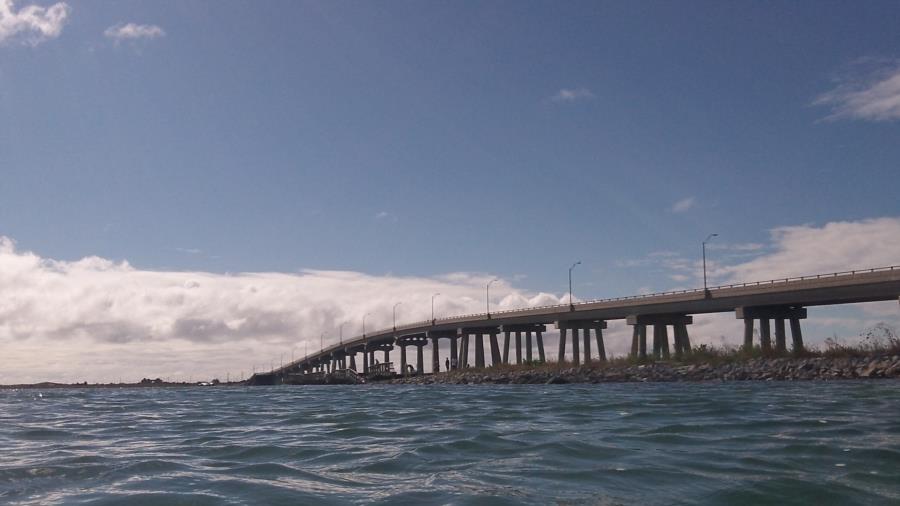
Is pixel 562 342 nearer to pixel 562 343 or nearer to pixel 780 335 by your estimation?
pixel 562 343

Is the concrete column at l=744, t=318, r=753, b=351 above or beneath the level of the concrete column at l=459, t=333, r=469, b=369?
above

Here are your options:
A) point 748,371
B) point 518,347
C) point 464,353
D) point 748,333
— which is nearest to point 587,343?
point 518,347

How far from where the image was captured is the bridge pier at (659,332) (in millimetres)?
87562

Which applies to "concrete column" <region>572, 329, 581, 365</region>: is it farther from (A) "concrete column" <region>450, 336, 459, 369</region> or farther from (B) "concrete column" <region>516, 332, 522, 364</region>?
(A) "concrete column" <region>450, 336, 459, 369</region>

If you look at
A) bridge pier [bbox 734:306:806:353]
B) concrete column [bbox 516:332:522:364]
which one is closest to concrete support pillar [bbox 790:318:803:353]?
bridge pier [bbox 734:306:806:353]

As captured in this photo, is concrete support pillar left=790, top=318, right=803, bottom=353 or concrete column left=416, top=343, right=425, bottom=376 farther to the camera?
concrete column left=416, top=343, right=425, bottom=376

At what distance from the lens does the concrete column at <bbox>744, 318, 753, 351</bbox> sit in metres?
73.2

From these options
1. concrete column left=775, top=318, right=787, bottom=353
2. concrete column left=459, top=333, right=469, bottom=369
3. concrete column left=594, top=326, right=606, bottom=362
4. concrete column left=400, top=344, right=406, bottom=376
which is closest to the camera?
concrete column left=775, top=318, right=787, bottom=353

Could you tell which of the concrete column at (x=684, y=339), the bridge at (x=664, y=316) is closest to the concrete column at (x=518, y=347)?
the bridge at (x=664, y=316)

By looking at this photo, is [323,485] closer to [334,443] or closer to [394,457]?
[394,457]

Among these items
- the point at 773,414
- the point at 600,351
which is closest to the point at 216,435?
the point at 773,414

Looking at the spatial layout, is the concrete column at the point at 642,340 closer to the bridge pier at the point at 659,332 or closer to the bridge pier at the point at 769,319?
the bridge pier at the point at 659,332

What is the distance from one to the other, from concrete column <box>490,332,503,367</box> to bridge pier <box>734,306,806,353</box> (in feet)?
163

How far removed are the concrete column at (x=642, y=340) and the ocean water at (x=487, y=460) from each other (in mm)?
67164
